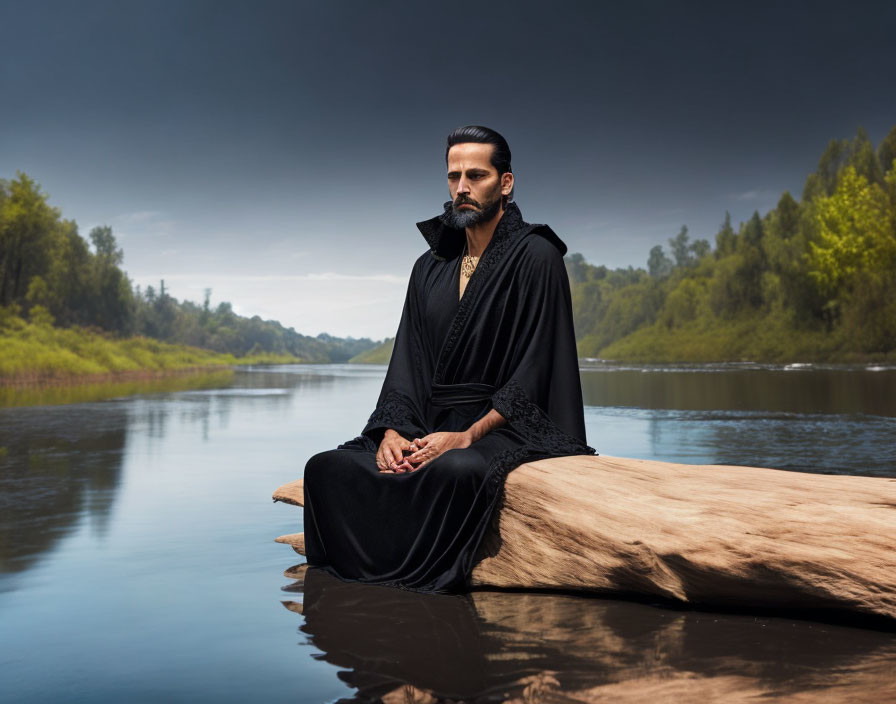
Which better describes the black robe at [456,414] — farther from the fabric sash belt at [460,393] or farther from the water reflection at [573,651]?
the water reflection at [573,651]

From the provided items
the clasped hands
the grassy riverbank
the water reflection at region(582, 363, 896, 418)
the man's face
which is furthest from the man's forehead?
the grassy riverbank

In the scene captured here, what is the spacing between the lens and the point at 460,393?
13.5 feet

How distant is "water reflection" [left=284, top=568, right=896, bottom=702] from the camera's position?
258 cm

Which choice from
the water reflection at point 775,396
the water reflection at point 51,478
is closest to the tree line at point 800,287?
the water reflection at point 775,396

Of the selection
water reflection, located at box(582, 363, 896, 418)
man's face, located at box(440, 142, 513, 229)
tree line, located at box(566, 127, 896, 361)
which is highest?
tree line, located at box(566, 127, 896, 361)

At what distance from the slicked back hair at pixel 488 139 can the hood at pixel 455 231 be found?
0.23 meters

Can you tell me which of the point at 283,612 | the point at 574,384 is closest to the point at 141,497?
the point at 283,612

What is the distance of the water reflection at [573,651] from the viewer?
A: 2584 millimetres

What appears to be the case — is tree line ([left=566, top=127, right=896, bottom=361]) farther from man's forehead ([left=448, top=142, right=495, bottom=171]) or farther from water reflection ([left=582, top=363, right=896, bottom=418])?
man's forehead ([left=448, top=142, right=495, bottom=171])

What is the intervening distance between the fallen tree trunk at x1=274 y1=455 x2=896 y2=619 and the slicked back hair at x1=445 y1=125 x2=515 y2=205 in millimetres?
1468

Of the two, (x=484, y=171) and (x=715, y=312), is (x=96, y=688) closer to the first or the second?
(x=484, y=171)

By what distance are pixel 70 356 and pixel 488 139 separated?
39.4 m

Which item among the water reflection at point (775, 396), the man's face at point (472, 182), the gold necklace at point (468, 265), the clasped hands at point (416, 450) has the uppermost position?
the man's face at point (472, 182)

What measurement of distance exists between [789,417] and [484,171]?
11.9 meters
